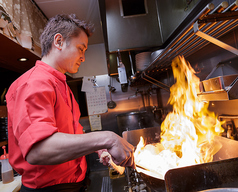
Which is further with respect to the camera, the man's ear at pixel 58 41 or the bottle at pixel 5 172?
the bottle at pixel 5 172

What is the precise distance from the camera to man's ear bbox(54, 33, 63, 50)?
110 centimetres

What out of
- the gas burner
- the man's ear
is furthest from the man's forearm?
the gas burner

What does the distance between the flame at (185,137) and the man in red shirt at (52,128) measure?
44cm

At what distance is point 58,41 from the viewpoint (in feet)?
3.61

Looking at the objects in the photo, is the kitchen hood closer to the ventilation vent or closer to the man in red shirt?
the man in red shirt

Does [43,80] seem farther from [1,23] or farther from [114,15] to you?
[114,15]

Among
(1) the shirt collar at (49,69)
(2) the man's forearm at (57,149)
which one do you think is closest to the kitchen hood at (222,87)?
(2) the man's forearm at (57,149)

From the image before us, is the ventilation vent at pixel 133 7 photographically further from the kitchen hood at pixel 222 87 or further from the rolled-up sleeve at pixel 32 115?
the rolled-up sleeve at pixel 32 115

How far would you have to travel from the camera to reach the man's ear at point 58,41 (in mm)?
1097

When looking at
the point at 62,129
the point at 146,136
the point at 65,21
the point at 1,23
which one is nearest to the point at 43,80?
the point at 62,129

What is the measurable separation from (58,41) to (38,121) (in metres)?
0.63

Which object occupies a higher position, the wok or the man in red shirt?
the man in red shirt

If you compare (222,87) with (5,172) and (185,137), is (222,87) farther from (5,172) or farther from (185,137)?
(5,172)

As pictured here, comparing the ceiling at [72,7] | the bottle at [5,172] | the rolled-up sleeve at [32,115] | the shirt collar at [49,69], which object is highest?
the ceiling at [72,7]
